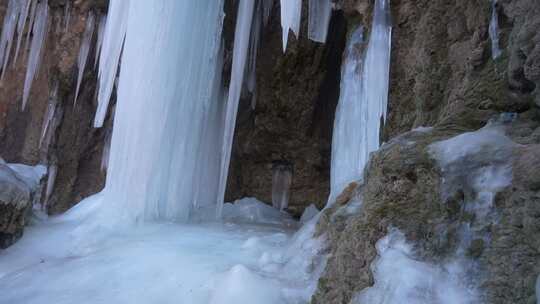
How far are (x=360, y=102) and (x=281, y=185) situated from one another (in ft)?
9.17

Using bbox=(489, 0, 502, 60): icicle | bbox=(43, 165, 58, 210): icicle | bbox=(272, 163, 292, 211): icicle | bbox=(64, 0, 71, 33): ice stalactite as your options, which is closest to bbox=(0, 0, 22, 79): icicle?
bbox=(64, 0, 71, 33): ice stalactite

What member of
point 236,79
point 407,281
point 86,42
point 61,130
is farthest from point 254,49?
point 407,281

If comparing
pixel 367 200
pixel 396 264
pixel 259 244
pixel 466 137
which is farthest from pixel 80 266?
pixel 466 137

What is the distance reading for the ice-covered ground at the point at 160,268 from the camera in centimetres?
242

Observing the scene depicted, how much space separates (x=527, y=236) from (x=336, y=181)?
11.3 ft

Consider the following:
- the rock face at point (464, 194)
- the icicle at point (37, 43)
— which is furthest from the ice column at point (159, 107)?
the icicle at point (37, 43)

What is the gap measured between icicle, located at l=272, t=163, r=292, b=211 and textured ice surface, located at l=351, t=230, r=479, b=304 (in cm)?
523

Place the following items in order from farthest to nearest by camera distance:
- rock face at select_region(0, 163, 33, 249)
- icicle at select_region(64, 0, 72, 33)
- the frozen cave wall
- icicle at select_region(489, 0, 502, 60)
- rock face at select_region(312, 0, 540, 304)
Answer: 1. icicle at select_region(64, 0, 72, 33)
2. the frozen cave wall
3. rock face at select_region(0, 163, 33, 249)
4. icicle at select_region(489, 0, 502, 60)
5. rock face at select_region(312, 0, 540, 304)

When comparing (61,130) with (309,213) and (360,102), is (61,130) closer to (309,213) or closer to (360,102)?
(309,213)

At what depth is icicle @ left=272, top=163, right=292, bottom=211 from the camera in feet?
23.3

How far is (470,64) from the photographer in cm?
253

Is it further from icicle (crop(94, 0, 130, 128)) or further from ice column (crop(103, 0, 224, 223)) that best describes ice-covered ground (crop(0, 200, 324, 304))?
icicle (crop(94, 0, 130, 128))

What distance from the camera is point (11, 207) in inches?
145

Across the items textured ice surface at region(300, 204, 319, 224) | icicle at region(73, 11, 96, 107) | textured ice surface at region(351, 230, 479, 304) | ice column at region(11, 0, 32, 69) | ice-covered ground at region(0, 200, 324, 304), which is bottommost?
ice-covered ground at region(0, 200, 324, 304)
